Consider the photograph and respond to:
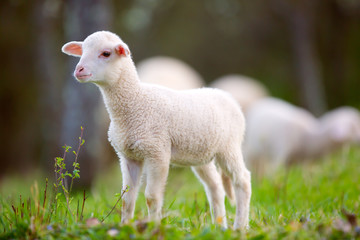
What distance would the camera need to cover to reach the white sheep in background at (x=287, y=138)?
7.30m

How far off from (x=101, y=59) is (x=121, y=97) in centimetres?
31

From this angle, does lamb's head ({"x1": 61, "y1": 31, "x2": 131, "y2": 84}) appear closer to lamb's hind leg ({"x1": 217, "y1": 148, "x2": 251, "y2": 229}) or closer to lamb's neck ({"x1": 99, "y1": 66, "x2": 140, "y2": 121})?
lamb's neck ({"x1": 99, "y1": 66, "x2": 140, "y2": 121})

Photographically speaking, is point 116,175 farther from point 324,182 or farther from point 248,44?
point 248,44

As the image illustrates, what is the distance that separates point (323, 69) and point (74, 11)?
10148mm

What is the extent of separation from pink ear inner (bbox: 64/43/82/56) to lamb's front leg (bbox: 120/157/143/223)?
84 cm

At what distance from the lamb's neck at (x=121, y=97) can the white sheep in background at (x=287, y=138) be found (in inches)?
174

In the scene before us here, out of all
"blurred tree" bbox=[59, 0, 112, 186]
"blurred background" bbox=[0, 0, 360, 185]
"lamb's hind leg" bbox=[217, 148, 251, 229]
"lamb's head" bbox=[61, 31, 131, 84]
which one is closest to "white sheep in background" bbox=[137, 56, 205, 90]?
"blurred background" bbox=[0, 0, 360, 185]

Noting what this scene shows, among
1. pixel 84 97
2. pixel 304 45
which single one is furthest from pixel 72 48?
pixel 304 45

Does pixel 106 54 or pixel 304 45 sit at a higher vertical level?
pixel 304 45

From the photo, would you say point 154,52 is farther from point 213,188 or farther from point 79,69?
point 79,69

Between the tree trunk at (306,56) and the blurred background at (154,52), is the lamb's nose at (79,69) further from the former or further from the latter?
the tree trunk at (306,56)

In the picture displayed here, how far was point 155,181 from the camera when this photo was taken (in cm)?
296

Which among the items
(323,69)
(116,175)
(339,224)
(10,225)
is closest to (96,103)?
(116,175)

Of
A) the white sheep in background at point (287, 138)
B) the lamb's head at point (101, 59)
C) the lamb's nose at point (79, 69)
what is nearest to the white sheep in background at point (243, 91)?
the white sheep in background at point (287, 138)
